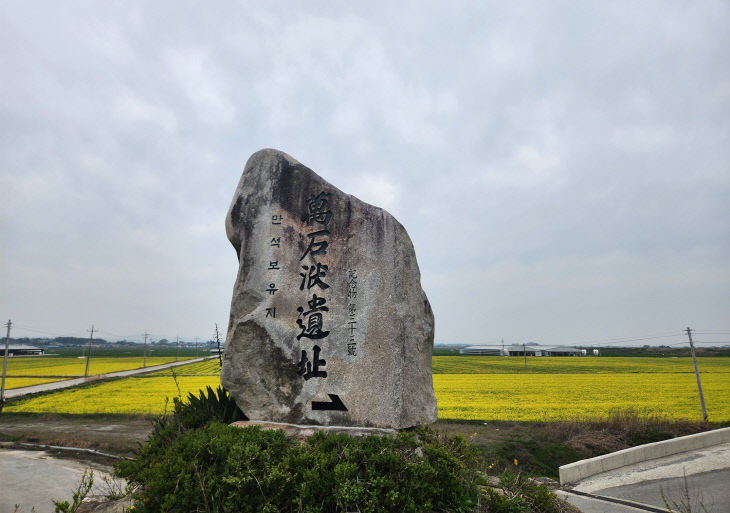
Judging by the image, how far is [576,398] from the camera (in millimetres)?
16172

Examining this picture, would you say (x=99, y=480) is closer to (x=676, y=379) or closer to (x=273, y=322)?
(x=273, y=322)

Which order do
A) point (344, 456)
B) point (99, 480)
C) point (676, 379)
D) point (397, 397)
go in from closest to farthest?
point (344, 456) < point (397, 397) < point (99, 480) < point (676, 379)

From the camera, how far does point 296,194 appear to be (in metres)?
6.36

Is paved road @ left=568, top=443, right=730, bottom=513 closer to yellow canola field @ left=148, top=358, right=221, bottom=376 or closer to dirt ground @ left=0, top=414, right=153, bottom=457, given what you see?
dirt ground @ left=0, top=414, right=153, bottom=457

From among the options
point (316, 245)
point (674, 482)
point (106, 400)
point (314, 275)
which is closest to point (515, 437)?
point (674, 482)

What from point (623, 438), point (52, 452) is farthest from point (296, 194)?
point (623, 438)

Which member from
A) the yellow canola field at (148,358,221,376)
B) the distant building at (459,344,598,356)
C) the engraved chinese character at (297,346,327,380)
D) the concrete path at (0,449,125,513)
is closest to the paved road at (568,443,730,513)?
the engraved chinese character at (297,346,327,380)

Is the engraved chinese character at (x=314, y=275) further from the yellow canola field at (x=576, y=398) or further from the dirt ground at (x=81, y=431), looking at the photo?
the yellow canola field at (x=576, y=398)

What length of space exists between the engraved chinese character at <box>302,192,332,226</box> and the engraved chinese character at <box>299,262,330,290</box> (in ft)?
2.27

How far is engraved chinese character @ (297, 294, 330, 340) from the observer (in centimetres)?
569

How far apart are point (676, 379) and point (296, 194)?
24.3 m

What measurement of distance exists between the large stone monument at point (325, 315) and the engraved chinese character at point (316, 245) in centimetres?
1

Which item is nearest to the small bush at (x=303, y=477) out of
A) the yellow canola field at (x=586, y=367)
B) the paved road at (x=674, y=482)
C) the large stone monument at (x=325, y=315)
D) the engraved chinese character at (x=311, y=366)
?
the large stone monument at (x=325, y=315)

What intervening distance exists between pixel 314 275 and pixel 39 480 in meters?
6.85
